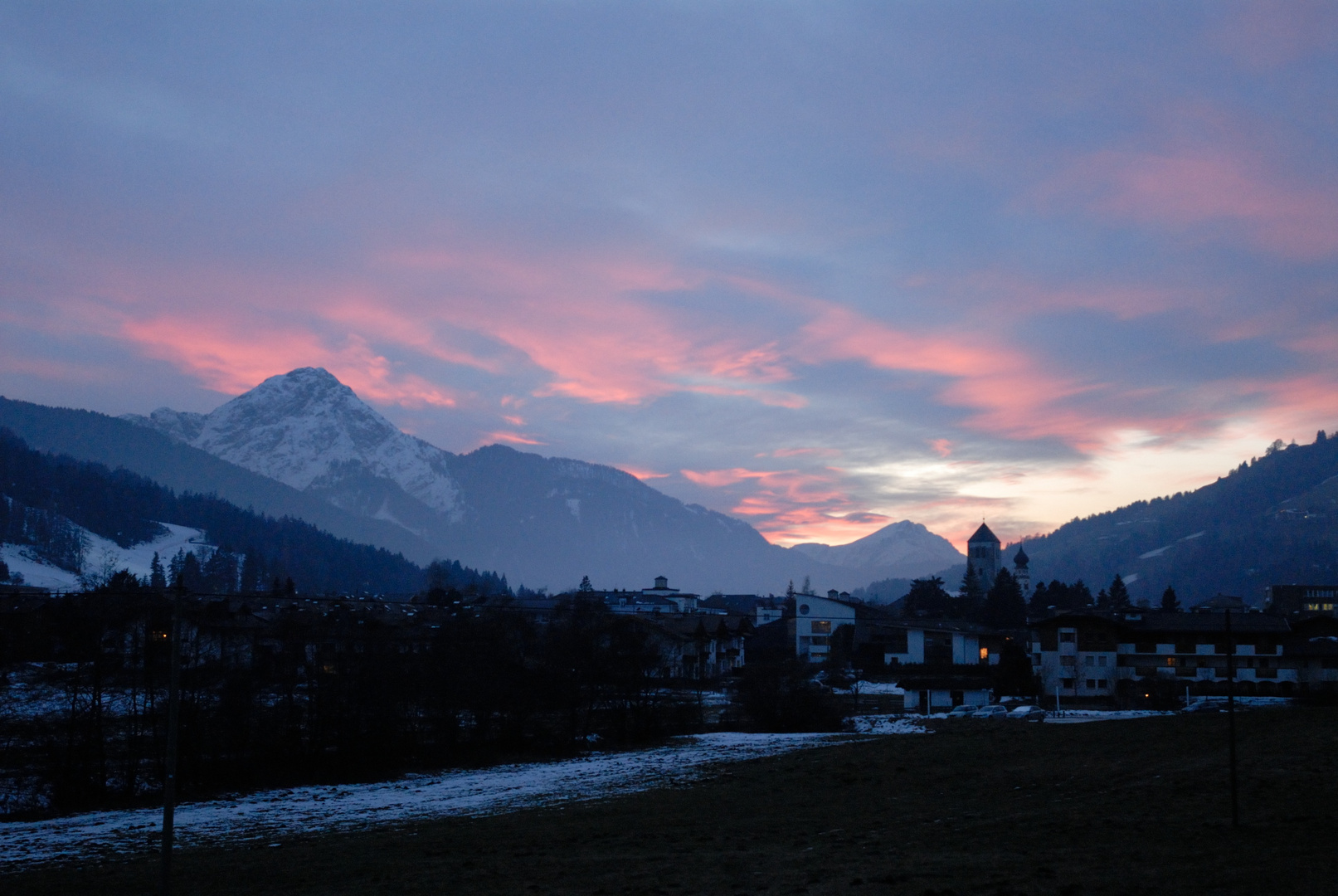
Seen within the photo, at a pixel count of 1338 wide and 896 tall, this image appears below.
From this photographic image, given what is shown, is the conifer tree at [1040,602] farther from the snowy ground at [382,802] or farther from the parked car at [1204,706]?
the snowy ground at [382,802]

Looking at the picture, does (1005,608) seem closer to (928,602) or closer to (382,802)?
(928,602)

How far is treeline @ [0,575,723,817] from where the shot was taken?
2235 inches

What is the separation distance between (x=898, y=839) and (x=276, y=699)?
49827 mm

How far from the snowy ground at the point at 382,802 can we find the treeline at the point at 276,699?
519cm

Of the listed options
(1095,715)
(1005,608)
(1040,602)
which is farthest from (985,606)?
(1095,715)

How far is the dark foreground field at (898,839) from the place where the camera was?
23.0 m

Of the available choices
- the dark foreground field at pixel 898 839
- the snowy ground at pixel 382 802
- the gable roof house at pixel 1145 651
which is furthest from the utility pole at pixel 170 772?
the gable roof house at pixel 1145 651

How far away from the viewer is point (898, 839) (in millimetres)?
28875

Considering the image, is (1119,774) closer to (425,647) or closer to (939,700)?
(939,700)

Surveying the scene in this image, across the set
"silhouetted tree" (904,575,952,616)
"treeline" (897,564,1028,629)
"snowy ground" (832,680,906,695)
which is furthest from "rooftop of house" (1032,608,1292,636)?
"silhouetted tree" (904,575,952,616)

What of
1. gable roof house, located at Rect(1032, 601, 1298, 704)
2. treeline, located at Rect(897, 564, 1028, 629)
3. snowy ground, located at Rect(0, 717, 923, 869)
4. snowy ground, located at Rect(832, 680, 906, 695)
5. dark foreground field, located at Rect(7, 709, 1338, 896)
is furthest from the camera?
treeline, located at Rect(897, 564, 1028, 629)

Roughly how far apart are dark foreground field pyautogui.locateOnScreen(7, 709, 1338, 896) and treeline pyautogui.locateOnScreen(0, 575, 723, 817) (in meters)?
26.6

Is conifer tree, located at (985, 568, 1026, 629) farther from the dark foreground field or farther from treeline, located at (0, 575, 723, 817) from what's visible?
the dark foreground field

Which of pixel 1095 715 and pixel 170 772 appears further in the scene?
pixel 1095 715
